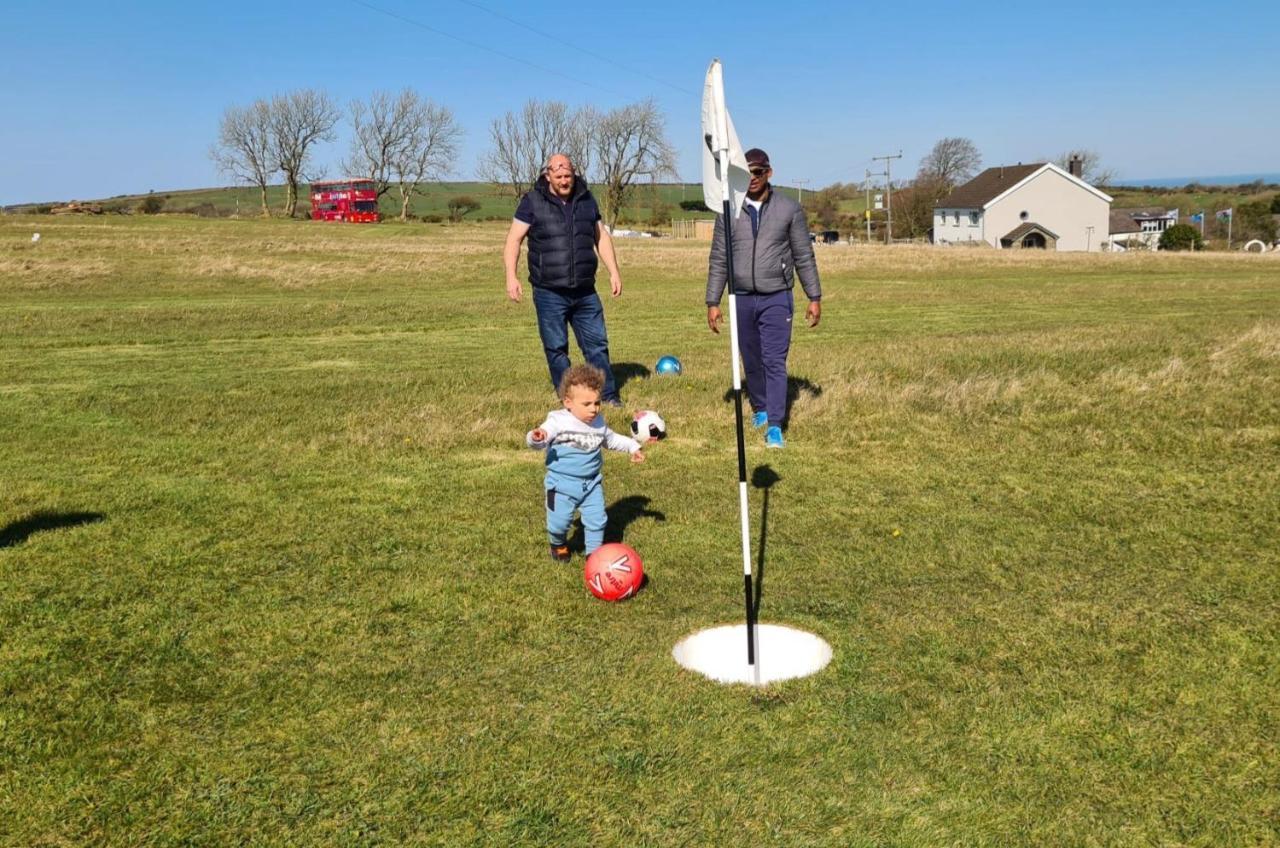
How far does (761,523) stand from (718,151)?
306 centimetres

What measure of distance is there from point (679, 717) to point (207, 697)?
2146 mm

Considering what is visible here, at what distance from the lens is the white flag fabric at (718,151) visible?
15.9 ft

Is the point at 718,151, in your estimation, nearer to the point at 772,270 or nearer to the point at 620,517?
the point at 620,517

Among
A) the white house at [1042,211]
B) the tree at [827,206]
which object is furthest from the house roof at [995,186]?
the tree at [827,206]

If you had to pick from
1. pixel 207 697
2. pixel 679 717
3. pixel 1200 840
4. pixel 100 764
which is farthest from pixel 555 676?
pixel 1200 840

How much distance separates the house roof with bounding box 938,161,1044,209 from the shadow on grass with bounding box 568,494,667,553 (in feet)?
326

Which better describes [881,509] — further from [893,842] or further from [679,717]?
[893,842]

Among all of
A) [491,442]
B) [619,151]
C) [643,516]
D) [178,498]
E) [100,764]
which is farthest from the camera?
[619,151]

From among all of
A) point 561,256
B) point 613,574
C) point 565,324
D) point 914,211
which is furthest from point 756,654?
point 914,211

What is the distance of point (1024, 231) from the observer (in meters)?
98.5

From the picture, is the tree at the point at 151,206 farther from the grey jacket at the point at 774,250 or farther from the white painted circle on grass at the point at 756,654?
the white painted circle on grass at the point at 756,654

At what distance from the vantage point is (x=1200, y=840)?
344 centimetres

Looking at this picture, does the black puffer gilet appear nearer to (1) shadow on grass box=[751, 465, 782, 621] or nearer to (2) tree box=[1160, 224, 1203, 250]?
(1) shadow on grass box=[751, 465, 782, 621]

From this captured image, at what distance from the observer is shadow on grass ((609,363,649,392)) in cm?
1332
